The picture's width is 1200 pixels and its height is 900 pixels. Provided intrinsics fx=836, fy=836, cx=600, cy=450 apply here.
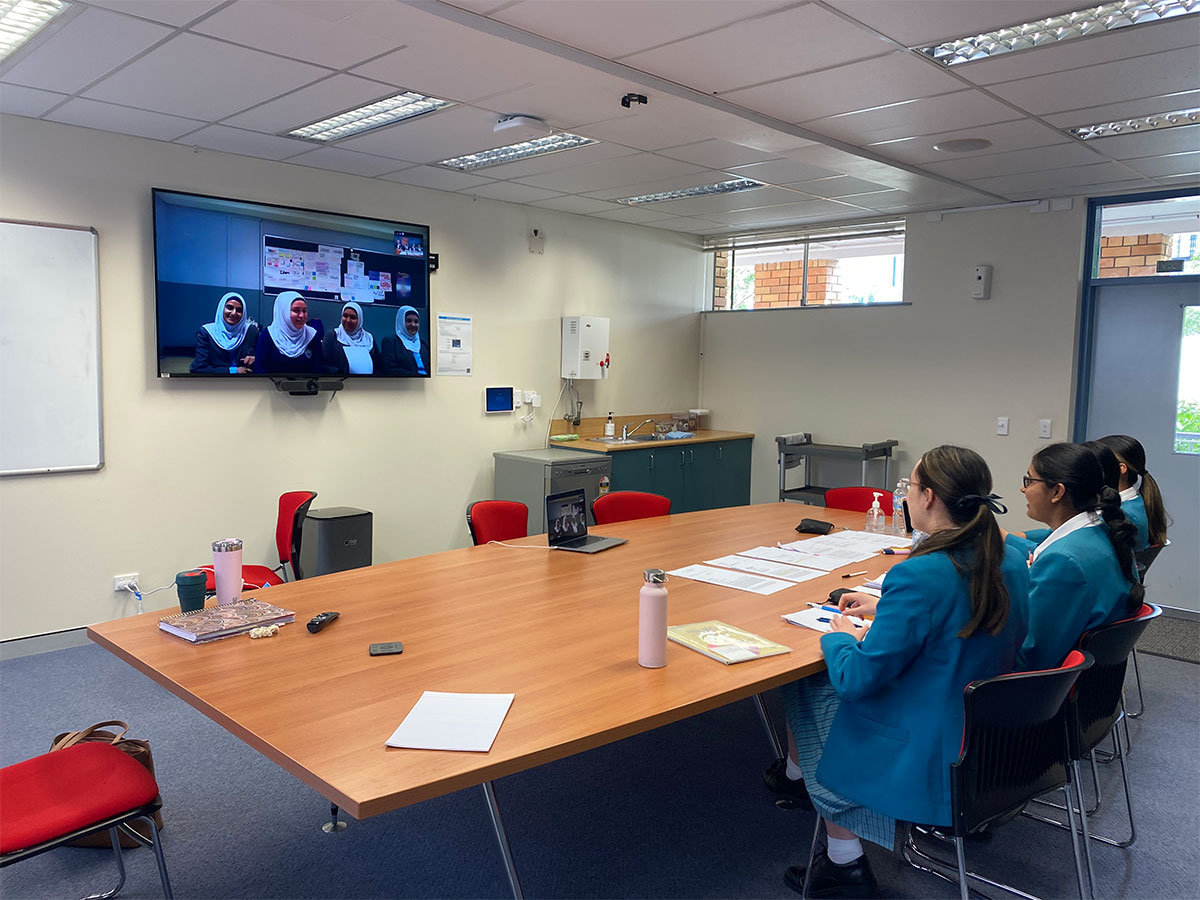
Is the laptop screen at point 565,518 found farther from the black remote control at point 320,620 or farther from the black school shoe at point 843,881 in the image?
the black school shoe at point 843,881

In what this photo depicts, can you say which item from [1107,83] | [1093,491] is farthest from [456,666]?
[1107,83]

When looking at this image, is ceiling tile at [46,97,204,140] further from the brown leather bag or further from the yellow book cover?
the yellow book cover

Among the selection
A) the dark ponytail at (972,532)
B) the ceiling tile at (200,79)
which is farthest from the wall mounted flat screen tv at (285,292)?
the dark ponytail at (972,532)

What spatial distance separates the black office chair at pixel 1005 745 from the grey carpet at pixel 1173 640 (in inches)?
130

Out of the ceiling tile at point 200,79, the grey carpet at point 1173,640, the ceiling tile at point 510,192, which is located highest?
the ceiling tile at point 510,192

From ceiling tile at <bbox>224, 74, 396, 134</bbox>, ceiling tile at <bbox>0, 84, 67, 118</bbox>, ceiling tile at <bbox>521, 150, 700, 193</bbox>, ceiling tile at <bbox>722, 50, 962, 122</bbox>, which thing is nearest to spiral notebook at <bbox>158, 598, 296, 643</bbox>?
ceiling tile at <bbox>224, 74, 396, 134</bbox>

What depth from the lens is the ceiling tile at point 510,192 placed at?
5.66 m

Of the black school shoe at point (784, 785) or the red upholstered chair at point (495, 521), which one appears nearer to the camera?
the black school shoe at point (784, 785)

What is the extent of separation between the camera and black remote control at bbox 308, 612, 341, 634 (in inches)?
94.0

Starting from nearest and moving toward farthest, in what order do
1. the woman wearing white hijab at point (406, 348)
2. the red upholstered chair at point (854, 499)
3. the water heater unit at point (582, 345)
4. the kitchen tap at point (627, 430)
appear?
the red upholstered chair at point (854, 499) → the woman wearing white hijab at point (406, 348) → the water heater unit at point (582, 345) → the kitchen tap at point (627, 430)

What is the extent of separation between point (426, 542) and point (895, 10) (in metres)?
4.44

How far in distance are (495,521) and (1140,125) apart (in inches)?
145

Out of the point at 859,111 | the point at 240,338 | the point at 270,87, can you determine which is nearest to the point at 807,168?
the point at 859,111

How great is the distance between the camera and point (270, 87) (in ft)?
12.1
